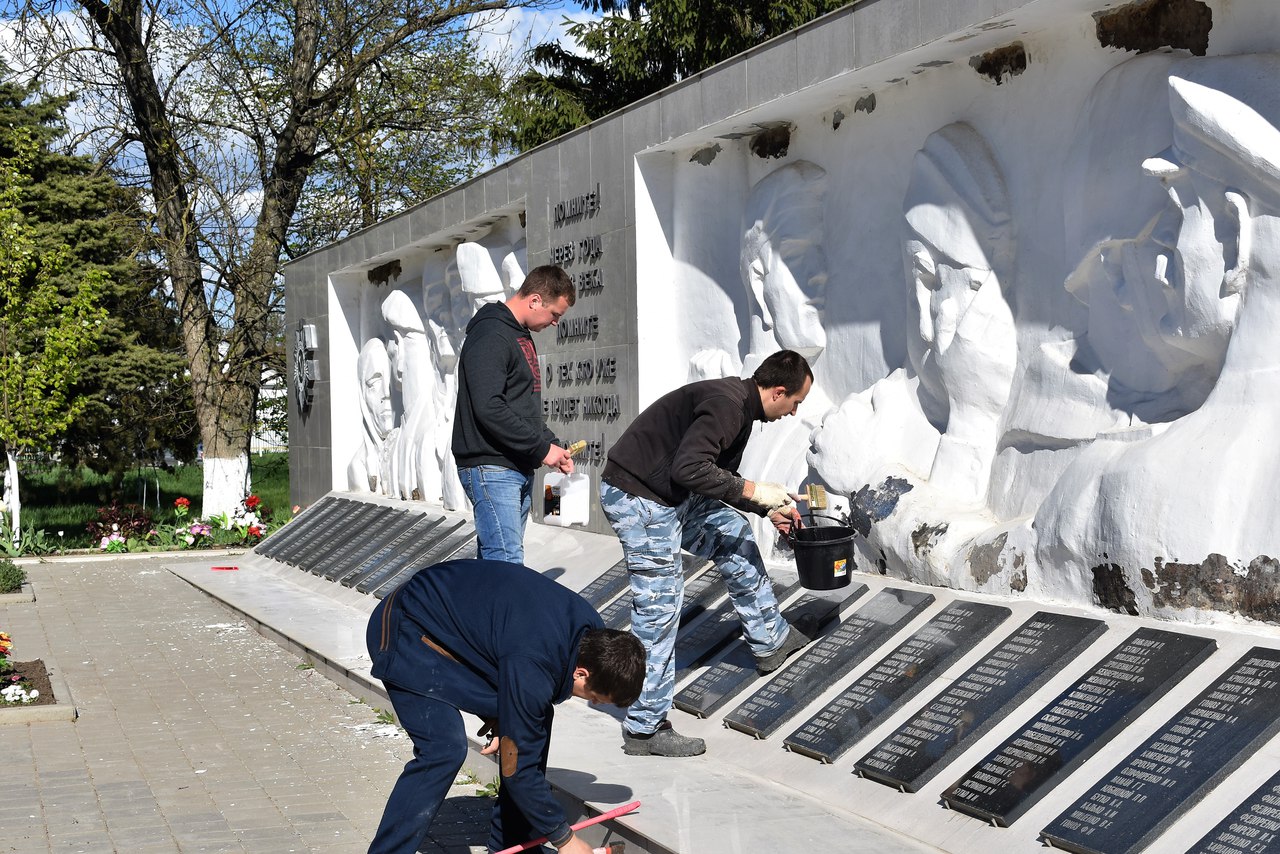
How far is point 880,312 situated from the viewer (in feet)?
24.3

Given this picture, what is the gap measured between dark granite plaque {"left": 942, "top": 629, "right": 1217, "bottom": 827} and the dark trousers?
1.64m

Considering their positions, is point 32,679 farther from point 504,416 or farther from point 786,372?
point 786,372

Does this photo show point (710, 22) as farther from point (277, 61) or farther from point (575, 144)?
point (575, 144)

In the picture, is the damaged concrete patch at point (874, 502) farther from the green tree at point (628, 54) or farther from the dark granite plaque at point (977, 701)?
the green tree at point (628, 54)

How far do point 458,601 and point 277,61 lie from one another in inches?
806

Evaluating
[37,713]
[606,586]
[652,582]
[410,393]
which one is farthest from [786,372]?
[410,393]

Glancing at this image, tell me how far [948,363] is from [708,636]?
1.74 meters

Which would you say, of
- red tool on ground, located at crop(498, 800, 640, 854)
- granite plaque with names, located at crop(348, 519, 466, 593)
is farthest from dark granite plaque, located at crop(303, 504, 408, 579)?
red tool on ground, located at crop(498, 800, 640, 854)

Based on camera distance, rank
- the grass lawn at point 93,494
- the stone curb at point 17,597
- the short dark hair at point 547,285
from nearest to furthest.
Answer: the short dark hair at point 547,285 < the stone curb at point 17,597 < the grass lawn at point 93,494

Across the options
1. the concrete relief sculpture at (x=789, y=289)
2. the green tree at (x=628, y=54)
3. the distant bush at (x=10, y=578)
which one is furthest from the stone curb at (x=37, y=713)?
the green tree at (x=628, y=54)

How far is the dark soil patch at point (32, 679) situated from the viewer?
747 cm

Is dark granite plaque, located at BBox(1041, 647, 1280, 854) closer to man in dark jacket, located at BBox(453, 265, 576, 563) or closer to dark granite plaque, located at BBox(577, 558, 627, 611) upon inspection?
man in dark jacket, located at BBox(453, 265, 576, 563)

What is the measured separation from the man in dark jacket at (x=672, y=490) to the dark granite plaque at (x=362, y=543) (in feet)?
22.4

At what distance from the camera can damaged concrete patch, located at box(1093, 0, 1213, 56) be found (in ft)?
18.1
